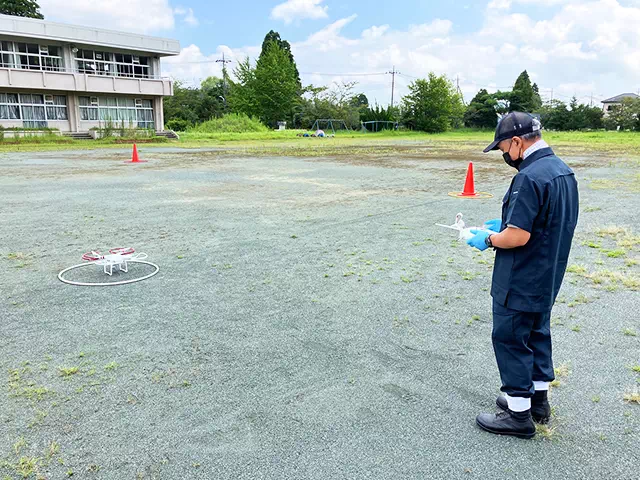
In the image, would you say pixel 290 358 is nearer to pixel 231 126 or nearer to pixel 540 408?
pixel 540 408

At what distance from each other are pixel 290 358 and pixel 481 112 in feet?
222

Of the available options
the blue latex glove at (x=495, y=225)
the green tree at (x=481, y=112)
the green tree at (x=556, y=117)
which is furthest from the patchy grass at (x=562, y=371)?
the green tree at (x=481, y=112)

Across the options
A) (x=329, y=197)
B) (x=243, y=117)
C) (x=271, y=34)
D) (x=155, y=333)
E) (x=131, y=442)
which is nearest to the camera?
(x=131, y=442)

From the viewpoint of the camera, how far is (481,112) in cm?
6562

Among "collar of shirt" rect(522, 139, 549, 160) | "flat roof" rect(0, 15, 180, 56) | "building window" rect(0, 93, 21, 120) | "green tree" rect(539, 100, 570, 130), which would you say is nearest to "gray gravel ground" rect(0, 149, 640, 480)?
"collar of shirt" rect(522, 139, 549, 160)

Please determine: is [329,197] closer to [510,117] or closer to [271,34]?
[510,117]

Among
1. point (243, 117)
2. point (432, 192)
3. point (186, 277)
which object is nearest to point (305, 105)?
point (243, 117)

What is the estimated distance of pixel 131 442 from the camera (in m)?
2.55

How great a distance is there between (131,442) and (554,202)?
236 cm

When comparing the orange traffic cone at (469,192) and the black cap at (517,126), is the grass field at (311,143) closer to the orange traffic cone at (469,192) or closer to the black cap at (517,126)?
the orange traffic cone at (469,192)

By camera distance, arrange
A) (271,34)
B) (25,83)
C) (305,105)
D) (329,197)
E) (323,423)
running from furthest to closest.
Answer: (271,34) → (305,105) → (25,83) → (329,197) → (323,423)

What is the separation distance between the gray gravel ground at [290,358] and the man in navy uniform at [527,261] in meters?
0.20

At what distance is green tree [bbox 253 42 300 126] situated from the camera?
56.8 m

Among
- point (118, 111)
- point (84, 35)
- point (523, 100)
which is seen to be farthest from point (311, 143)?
point (523, 100)
